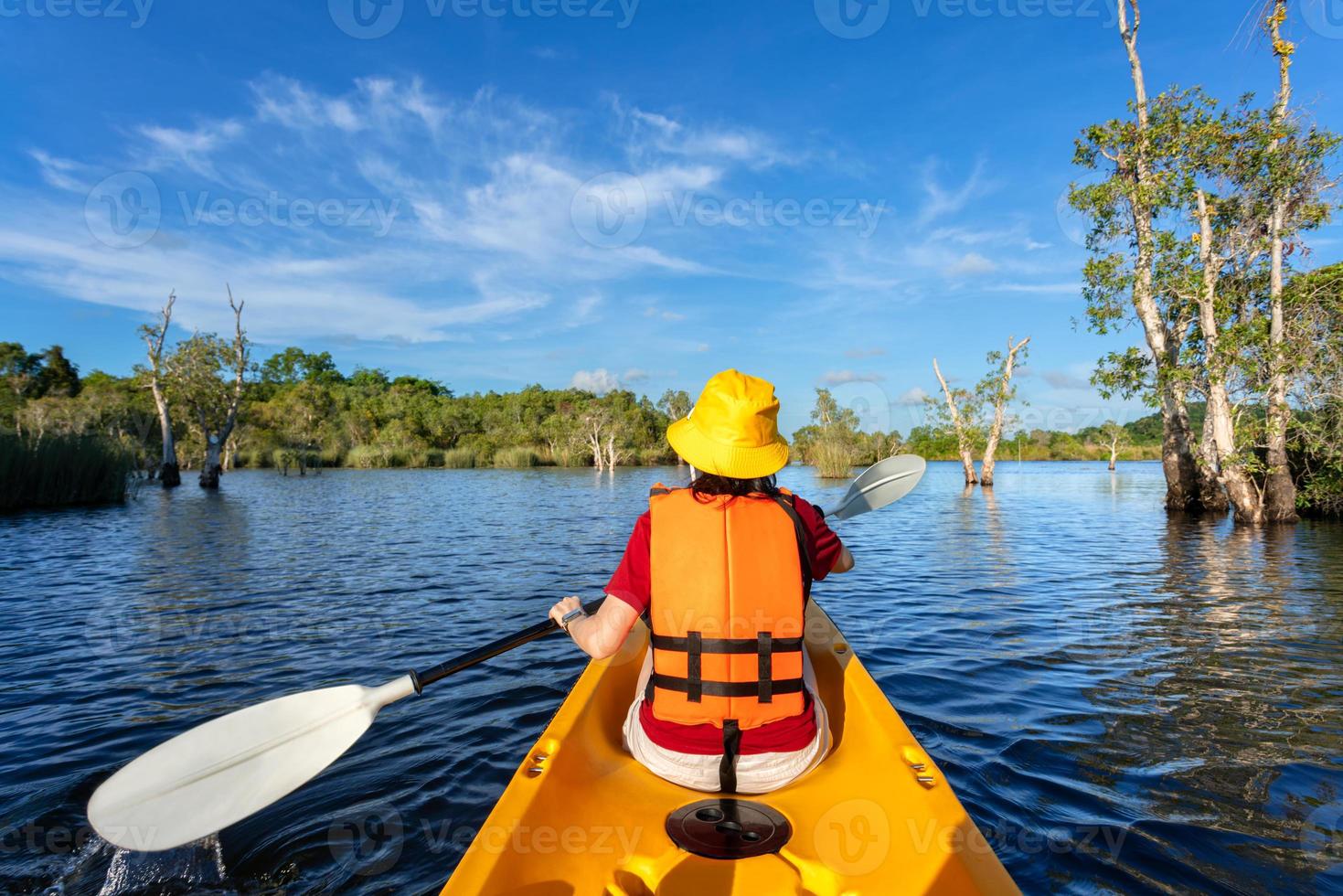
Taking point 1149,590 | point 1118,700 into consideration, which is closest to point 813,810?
point 1118,700

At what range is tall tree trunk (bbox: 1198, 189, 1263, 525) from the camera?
590 inches

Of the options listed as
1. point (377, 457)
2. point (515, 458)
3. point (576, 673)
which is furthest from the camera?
point (515, 458)

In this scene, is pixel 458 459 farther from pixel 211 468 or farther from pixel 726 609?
pixel 726 609

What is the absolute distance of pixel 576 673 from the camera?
18.0ft

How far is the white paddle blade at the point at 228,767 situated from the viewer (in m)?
2.30

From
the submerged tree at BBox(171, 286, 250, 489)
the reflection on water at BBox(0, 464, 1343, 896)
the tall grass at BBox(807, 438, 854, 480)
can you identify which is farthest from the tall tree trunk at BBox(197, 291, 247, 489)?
the tall grass at BBox(807, 438, 854, 480)

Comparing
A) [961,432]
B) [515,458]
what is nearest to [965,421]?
[961,432]

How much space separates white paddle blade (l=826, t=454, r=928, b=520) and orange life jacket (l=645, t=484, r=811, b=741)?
8.98ft

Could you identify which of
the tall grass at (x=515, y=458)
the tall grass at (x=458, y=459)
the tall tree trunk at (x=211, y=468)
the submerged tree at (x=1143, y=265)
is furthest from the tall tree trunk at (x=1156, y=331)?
the tall grass at (x=458, y=459)

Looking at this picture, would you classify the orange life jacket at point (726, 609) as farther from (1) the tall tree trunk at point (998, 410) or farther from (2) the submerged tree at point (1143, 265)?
(1) the tall tree trunk at point (998, 410)

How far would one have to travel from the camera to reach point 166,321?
30.2 metres

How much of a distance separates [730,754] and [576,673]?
3.22 meters

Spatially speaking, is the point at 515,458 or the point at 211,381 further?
the point at 515,458

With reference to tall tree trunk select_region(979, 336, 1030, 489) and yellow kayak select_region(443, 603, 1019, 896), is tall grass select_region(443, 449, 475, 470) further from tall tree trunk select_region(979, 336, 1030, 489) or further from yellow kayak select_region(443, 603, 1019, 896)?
yellow kayak select_region(443, 603, 1019, 896)
